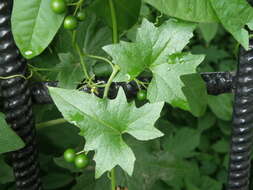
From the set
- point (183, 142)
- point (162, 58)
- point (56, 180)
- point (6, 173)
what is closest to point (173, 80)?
point (162, 58)

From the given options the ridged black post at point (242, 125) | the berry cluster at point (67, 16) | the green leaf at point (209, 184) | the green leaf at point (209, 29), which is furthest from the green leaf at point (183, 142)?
the berry cluster at point (67, 16)

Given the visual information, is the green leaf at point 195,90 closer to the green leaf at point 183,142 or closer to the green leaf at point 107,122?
the green leaf at point 107,122

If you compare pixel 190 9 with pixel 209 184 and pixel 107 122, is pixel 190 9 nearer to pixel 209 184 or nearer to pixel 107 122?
pixel 107 122

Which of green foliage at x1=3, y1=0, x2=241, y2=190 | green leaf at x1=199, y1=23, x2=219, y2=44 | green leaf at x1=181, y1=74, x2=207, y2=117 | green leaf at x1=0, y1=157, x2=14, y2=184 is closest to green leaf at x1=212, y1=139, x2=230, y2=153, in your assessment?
green leaf at x1=199, y1=23, x2=219, y2=44

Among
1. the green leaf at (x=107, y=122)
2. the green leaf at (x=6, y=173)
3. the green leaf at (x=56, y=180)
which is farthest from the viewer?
the green leaf at (x=56, y=180)

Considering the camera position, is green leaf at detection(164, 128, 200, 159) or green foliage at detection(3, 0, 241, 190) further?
green leaf at detection(164, 128, 200, 159)

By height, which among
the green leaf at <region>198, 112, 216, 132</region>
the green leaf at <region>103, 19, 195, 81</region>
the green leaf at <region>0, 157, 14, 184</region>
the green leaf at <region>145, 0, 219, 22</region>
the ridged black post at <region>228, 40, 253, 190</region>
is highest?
the green leaf at <region>145, 0, 219, 22</region>

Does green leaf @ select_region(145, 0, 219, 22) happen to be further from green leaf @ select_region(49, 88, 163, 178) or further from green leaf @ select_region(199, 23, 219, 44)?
green leaf @ select_region(199, 23, 219, 44)
